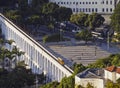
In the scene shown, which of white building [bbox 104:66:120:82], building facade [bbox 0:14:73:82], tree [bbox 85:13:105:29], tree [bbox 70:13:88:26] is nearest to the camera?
white building [bbox 104:66:120:82]

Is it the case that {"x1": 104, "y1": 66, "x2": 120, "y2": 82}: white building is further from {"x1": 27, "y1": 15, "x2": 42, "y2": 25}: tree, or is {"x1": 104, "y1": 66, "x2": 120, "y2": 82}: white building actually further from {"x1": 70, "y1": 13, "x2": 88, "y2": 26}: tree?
{"x1": 27, "y1": 15, "x2": 42, "y2": 25}: tree

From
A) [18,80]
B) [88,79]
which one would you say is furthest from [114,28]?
[88,79]

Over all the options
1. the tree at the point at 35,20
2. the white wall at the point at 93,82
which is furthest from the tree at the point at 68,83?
the tree at the point at 35,20

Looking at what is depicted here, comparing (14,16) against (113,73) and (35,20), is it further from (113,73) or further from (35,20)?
(113,73)

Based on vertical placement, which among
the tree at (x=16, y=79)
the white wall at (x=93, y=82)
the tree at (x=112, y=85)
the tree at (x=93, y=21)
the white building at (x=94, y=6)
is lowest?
the tree at (x=16, y=79)

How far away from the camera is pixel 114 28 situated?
45.8 metres

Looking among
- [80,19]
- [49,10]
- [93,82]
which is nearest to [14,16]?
[49,10]

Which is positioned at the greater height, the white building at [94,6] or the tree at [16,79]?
the white building at [94,6]

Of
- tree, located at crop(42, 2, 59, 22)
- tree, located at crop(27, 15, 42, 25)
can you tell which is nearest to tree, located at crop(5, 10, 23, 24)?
tree, located at crop(27, 15, 42, 25)

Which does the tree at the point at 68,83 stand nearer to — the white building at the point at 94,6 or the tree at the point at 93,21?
the tree at the point at 93,21

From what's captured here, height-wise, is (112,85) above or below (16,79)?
above

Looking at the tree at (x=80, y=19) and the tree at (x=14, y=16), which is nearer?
the tree at (x=80, y=19)

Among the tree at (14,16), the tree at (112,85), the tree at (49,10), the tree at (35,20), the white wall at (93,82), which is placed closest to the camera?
the tree at (112,85)

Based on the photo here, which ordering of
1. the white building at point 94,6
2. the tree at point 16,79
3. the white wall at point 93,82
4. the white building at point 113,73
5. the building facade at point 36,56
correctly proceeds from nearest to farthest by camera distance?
the white wall at point 93,82, the white building at point 113,73, the tree at point 16,79, the building facade at point 36,56, the white building at point 94,6
